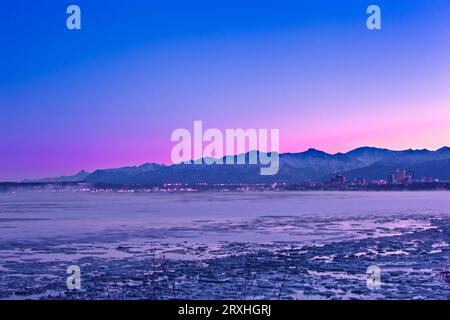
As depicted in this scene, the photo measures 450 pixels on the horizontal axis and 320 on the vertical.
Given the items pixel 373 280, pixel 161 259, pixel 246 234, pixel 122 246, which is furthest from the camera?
pixel 246 234

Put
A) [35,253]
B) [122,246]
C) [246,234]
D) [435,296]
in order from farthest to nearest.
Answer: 1. [246,234]
2. [122,246]
3. [35,253]
4. [435,296]

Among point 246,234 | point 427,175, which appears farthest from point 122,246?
point 427,175

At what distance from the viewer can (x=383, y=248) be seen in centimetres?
1309

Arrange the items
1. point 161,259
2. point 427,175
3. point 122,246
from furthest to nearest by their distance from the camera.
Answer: point 427,175
point 122,246
point 161,259

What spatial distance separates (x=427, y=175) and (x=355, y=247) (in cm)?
9572

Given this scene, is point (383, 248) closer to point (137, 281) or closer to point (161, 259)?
point (161, 259)

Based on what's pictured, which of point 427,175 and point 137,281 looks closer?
point 137,281
